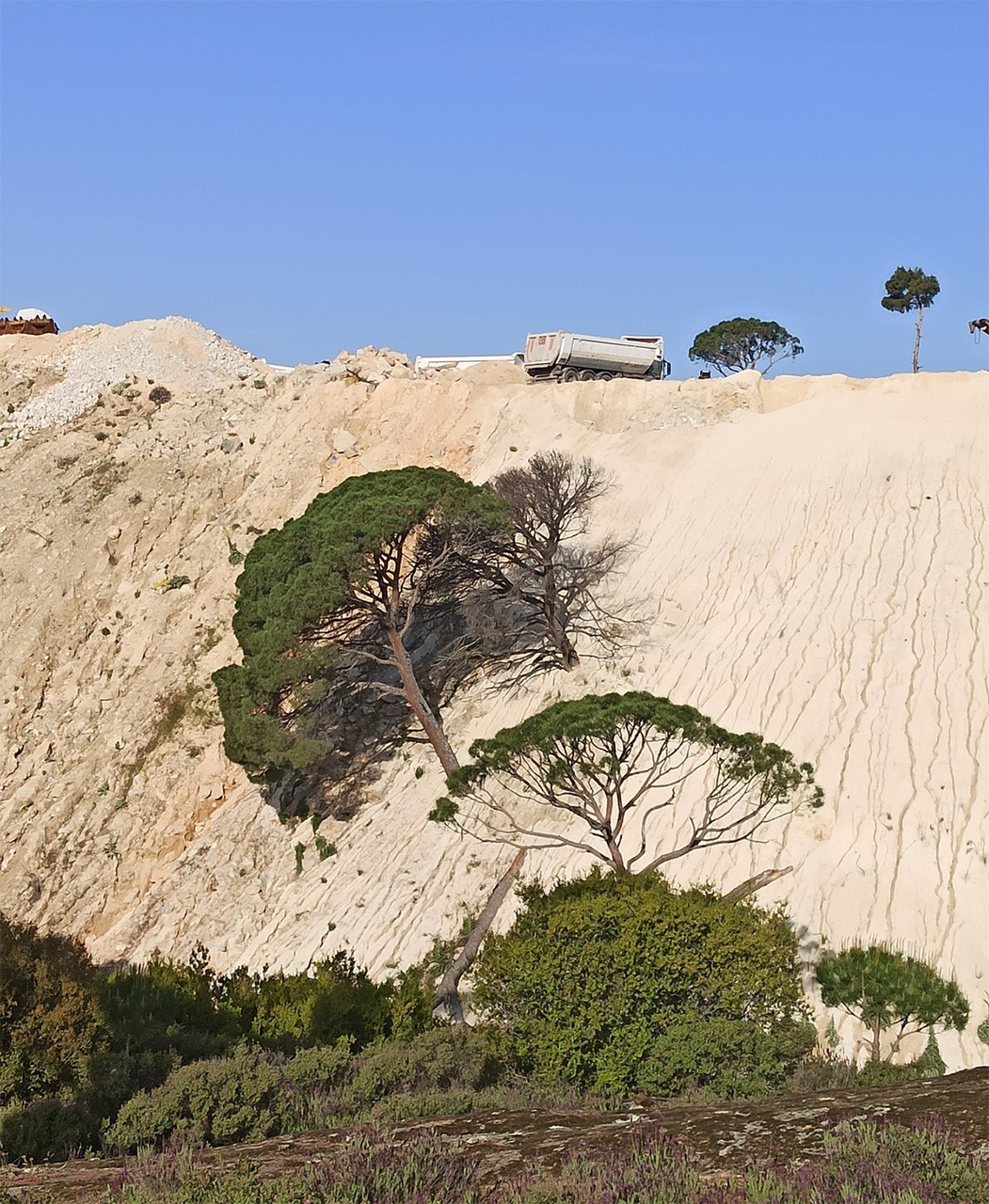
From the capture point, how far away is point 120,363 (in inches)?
2076

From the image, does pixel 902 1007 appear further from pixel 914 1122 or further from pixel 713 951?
pixel 914 1122

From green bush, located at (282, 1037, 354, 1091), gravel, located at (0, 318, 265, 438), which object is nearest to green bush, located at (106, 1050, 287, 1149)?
green bush, located at (282, 1037, 354, 1091)

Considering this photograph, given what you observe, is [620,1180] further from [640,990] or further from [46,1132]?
[640,990]

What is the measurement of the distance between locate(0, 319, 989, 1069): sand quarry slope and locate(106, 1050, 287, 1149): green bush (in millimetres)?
10307

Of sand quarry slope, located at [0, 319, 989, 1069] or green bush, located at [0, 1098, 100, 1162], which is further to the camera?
sand quarry slope, located at [0, 319, 989, 1069]

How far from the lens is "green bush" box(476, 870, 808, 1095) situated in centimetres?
1342

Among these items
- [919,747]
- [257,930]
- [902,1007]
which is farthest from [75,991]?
[919,747]

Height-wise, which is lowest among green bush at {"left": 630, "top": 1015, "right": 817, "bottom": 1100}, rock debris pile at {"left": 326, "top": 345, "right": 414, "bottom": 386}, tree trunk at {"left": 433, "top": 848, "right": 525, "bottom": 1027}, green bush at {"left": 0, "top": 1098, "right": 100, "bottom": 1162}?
green bush at {"left": 0, "top": 1098, "right": 100, "bottom": 1162}

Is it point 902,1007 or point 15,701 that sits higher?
point 15,701

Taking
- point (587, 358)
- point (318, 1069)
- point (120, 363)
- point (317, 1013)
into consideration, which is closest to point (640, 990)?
point (318, 1069)

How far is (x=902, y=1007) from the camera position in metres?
16.5

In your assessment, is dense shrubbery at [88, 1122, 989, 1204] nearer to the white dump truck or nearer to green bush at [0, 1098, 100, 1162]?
green bush at [0, 1098, 100, 1162]

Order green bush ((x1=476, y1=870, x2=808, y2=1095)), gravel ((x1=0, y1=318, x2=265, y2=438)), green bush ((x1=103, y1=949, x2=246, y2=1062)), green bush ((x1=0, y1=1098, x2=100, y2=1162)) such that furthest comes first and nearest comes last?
gravel ((x1=0, y1=318, x2=265, y2=438))
green bush ((x1=476, y1=870, x2=808, y2=1095))
green bush ((x1=103, y1=949, x2=246, y2=1062))
green bush ((x1=0, y1=1098, x2=100, y2=1162))

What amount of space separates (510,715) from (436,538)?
4.07 metres
